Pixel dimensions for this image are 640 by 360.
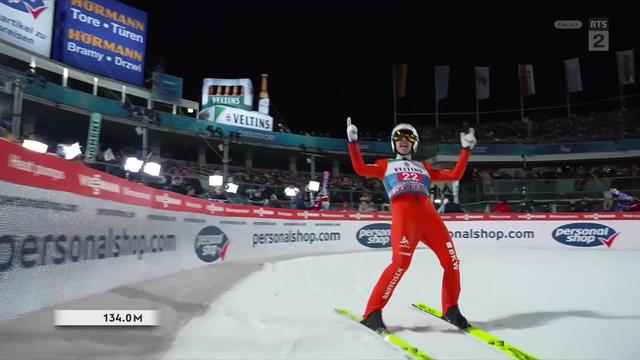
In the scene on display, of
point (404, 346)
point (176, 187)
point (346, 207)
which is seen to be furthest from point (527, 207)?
point (404, 346)

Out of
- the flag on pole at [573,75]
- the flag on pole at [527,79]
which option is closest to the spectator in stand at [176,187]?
the flag on pole at [527,79]

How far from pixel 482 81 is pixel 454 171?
95.5 feet

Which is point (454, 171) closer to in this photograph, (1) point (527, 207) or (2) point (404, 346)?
(2) point (404, 346)

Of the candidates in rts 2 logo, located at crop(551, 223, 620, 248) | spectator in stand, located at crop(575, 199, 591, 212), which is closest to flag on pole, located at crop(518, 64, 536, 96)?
spectator in stand, located at crop(575, 199, 591, 212)

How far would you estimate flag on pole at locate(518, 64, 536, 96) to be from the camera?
1163 inches

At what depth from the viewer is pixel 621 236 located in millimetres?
13547

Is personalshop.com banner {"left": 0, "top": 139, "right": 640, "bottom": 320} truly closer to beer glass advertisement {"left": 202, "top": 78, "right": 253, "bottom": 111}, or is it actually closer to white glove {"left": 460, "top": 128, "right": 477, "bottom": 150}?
white glove {"left": 460, "top": 128, "right": 477, "bottom": 150}

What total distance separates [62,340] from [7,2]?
1974 centimetres

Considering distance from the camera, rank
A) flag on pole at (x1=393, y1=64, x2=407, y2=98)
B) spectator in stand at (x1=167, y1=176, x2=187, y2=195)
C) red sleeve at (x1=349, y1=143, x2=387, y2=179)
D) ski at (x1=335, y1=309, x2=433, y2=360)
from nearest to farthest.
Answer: ski at (x1=335, y1=309, x2=433, y2=360)
red sleeve at (x1=349, y1=143, x2=387, y2=179)
spectator in stand at (x1=167, y1=176, x2=187, y2=195)
flag on pole at (x1=393, y1=64, x2=407, y2=98)

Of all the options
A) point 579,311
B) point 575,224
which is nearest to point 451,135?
point 575,224

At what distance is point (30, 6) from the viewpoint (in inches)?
714

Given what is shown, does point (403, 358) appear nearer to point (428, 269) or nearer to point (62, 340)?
point (62, 340)

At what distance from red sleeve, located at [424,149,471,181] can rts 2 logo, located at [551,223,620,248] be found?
11770 millimetres

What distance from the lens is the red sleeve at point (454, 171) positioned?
4.15 metres
